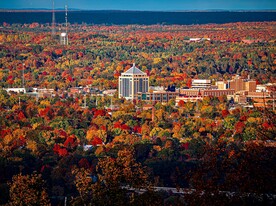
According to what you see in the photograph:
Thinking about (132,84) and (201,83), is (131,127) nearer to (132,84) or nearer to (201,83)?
(132,84)

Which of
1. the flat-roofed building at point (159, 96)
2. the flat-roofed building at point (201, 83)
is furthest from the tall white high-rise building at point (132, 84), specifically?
the flat-roofed building at point (201, 83)

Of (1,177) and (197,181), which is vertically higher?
(197,181)

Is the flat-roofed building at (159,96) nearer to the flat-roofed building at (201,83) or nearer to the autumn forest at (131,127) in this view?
the autumn forest at (131,127)

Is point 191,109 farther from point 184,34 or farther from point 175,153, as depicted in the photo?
point 184,34

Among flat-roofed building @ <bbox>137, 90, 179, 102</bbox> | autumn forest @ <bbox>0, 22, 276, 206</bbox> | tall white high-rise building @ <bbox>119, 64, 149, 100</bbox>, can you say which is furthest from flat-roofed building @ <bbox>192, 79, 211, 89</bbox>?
flat-roofed building @ <bbox>137, 90, 179, 102</bbox>

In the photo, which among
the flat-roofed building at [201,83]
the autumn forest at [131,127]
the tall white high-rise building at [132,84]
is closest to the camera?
the autumn forest at [131,127]

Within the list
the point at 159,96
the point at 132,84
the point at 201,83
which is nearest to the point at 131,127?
the point at 159,96

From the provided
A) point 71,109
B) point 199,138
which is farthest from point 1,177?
point 71,109

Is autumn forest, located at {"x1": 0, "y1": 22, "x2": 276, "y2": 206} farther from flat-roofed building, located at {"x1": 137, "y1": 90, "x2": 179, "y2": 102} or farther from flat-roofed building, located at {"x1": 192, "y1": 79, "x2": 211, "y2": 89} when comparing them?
flat-roofed building, located at {"x1": 137, "y1": 90, "x2": 179, "y2": 102}
